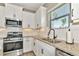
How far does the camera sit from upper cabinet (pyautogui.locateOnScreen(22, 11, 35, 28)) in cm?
127

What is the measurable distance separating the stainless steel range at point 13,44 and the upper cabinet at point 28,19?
0.17 m

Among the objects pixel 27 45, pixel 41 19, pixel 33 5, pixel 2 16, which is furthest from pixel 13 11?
pixel 27 45

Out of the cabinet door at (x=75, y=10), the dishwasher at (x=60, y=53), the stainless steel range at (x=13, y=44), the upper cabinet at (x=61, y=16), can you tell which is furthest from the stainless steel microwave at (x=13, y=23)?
the cabinet door at (x=75, y=10)

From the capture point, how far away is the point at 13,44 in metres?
1.40

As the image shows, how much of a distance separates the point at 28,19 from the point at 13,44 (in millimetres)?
477

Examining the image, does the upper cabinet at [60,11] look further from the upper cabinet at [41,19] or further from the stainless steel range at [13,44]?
the stainless steel range at [13,44]

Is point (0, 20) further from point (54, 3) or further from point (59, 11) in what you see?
point (59, 11)

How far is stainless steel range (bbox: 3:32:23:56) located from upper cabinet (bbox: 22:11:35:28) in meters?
0.17

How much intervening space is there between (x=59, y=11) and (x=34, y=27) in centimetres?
49

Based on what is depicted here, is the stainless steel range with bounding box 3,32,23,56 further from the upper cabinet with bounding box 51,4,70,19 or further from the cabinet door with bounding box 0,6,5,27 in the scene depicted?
the upper cabinet with bounding box 51,4,70,19

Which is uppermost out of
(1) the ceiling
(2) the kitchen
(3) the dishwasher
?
(1) the ceiling

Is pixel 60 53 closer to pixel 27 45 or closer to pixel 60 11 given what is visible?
pixel 27 45

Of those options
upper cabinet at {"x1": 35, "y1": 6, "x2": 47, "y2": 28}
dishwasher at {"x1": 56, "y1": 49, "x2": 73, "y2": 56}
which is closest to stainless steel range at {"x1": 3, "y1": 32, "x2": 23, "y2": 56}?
upper cabinet at {"x1": 35, "y1": 6, "x2": 47, "y2": 28}

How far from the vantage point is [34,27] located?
1393mm
